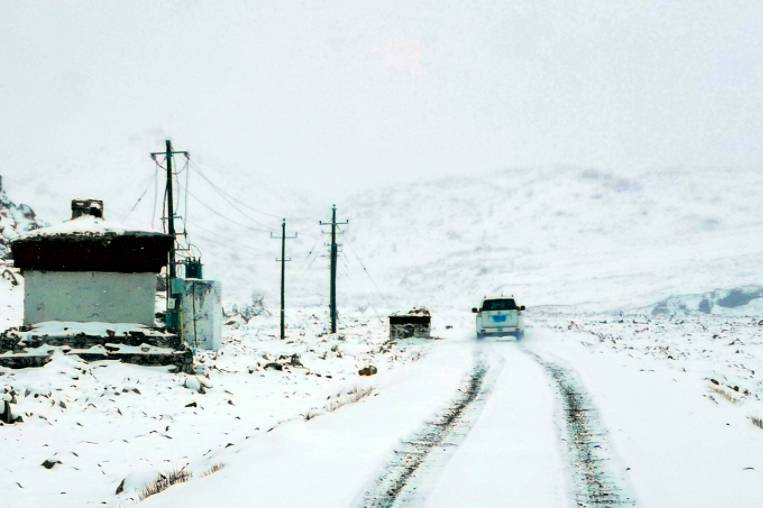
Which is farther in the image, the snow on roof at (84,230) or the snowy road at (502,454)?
the snow on roof at (84,230)

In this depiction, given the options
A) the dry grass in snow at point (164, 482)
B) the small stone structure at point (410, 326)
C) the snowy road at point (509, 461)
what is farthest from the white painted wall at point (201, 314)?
the dry grass in snow at point (164, 482)

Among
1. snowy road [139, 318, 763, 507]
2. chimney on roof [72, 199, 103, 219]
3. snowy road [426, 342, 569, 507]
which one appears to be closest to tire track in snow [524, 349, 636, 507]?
snowy road [139, 318, 763, 507]

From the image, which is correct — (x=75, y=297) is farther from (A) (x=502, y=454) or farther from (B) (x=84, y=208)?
(A) (x=502, y=454)

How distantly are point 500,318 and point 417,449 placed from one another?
2291 cm

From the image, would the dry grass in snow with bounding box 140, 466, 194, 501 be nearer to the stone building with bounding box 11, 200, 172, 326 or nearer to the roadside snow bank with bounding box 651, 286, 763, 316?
the stone building with bounding box 11, 200, 172, 326

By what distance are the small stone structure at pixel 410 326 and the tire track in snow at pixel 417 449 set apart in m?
21.4

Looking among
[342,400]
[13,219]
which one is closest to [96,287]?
[342,400]

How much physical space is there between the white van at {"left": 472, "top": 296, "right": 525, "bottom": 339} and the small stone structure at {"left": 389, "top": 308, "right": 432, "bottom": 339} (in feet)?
15.6

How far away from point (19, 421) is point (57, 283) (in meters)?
7.01

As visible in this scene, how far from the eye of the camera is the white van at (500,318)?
30.6 m

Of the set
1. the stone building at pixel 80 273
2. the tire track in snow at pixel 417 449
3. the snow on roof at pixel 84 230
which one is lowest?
the tire track in snow at pixel 417 449

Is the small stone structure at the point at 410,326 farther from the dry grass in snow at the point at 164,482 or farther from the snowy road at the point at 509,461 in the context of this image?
the dry grass in snow at the point at 164,482

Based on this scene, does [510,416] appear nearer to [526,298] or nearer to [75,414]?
[75,414]

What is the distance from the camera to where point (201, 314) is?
28219 millimetres
